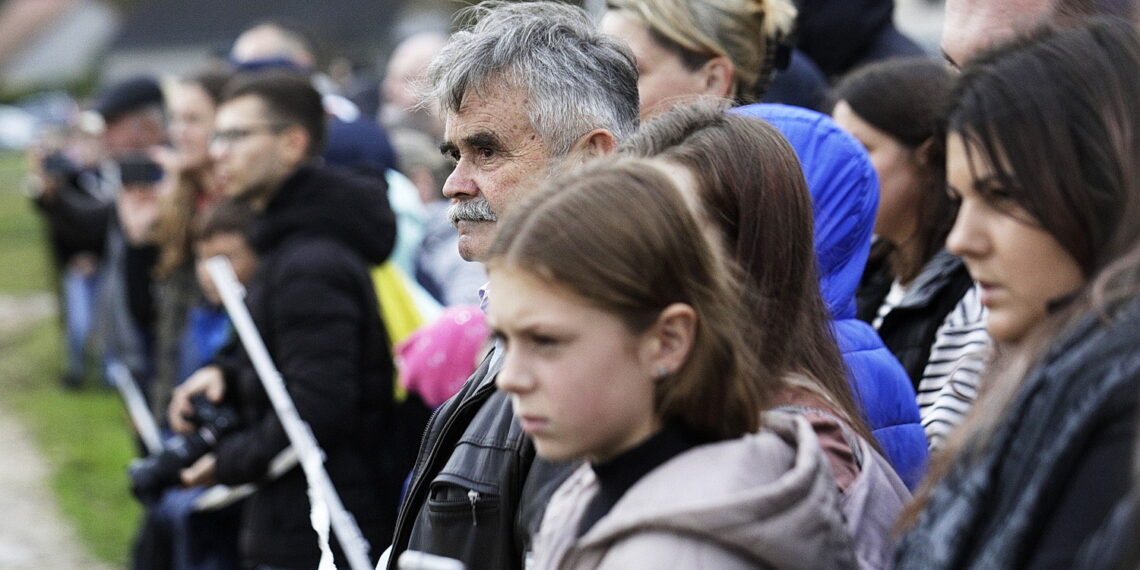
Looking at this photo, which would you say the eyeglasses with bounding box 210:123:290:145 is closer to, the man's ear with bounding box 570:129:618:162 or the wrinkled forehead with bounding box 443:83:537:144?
the wrinkled forehead with bounding box 443:83:537:144

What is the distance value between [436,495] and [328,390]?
2.00 metres

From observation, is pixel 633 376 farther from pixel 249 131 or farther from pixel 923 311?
pixel 249 131

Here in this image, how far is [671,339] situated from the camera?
1831 mm

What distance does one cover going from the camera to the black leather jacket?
7.43 feet

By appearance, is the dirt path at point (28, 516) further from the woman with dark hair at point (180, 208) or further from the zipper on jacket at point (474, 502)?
the zipper on jacket at point (474, 502)

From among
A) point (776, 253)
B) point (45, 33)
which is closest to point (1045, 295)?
point (776, 253)

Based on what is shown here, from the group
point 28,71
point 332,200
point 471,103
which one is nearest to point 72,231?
point 28,71

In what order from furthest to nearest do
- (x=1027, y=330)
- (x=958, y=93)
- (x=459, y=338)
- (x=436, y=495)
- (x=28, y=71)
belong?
(x=28, y=71) < (x=459, y=338) < (x=436, y=495) < (x=958, y=93) < (x=1027, y=330)

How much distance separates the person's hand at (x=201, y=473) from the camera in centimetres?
471

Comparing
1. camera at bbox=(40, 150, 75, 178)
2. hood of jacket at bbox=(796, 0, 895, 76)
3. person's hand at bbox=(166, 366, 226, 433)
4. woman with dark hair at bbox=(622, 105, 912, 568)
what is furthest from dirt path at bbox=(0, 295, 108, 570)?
woman with dark hair at bbox=(622, 105, 912, 568)

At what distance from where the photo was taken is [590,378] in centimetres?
178

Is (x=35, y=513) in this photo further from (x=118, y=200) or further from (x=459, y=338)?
(x=459, y=338)

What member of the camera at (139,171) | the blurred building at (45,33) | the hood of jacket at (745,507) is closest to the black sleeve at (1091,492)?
the hood of jacket at (745,507)

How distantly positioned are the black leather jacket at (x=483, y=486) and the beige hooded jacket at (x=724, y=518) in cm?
39
